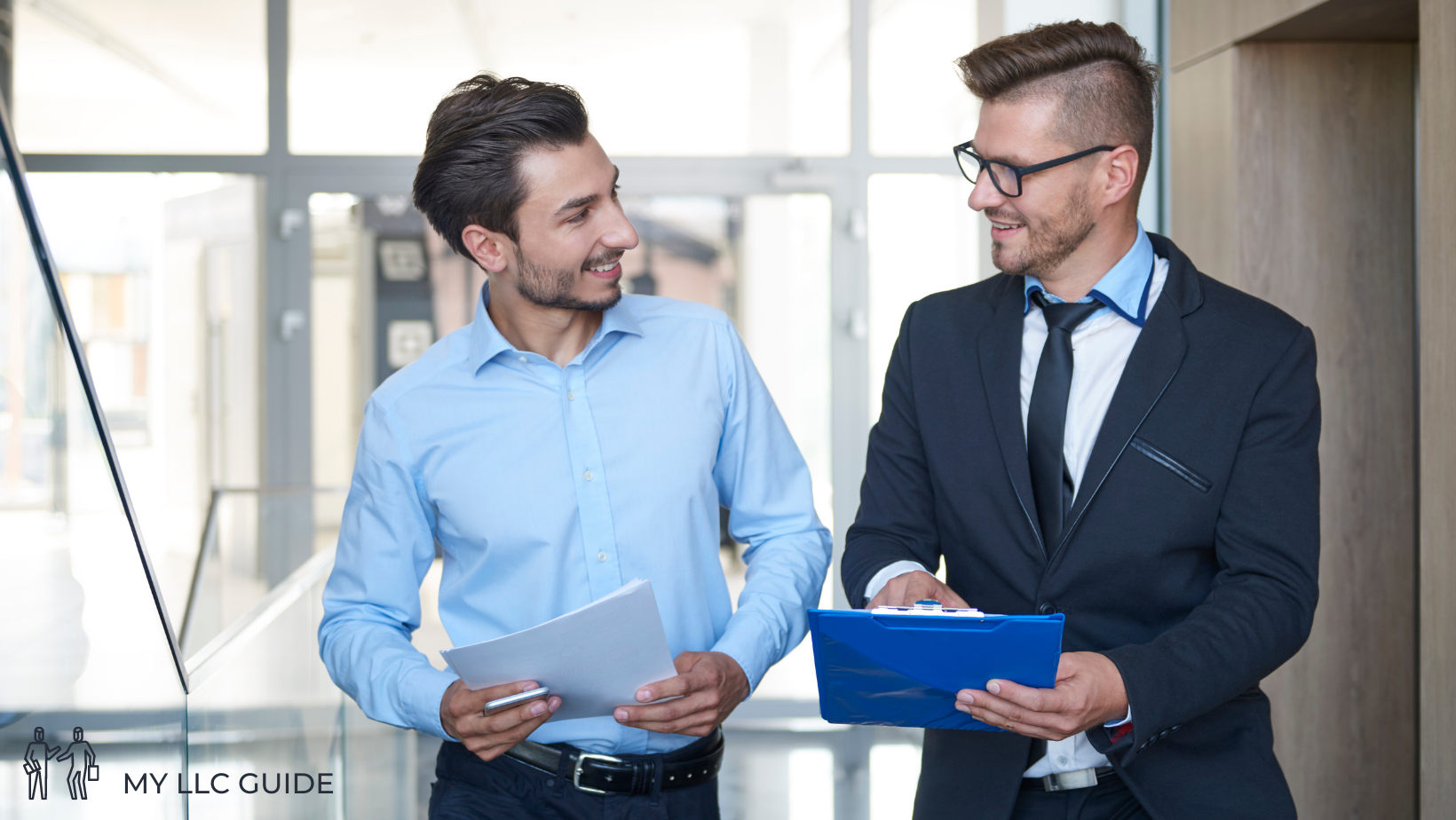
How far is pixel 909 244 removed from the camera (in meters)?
5.66

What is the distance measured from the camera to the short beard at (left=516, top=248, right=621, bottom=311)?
1930mm

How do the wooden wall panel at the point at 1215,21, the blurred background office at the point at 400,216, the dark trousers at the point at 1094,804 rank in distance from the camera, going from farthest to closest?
the blurred background office at the point at 400,216 < the wooden wall panel at the point at 1215,21 < the dark trousers at the point at 1094,804

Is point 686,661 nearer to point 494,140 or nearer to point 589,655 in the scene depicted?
point 589,655

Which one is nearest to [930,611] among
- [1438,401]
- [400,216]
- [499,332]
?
[499,332]

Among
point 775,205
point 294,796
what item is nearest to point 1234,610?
point 294,796

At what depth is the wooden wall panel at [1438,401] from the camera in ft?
7.82

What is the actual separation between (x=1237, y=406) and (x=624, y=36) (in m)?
4.48

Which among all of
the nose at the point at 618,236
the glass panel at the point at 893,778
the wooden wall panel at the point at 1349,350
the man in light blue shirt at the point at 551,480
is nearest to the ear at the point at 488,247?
the man in light blue shirt at the point at 551,480

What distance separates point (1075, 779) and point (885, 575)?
0.38m

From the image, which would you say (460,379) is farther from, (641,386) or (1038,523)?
(1038,523)

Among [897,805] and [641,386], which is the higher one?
[641,386]

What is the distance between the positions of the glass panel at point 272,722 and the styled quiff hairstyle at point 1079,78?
1.77 metres

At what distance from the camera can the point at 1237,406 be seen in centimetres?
169

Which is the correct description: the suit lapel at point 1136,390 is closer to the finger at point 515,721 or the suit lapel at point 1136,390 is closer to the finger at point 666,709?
the finger at point 666,709
